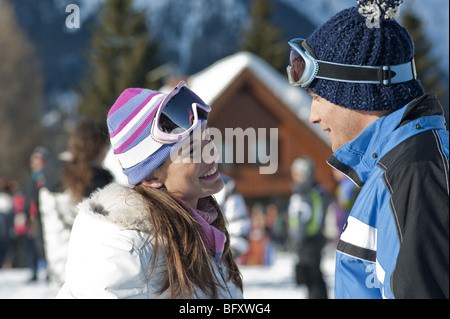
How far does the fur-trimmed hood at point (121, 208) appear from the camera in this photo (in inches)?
78.5

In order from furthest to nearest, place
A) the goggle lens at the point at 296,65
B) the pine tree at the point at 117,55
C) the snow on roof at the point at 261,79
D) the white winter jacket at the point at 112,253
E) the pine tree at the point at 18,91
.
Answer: the pine tree at the point at 18,91
the pine tree at the point at 117,55
the snow on roof at the point at 261,79
the goggle lens at the point at 296,65
the white winter jacket at the point at 112,253

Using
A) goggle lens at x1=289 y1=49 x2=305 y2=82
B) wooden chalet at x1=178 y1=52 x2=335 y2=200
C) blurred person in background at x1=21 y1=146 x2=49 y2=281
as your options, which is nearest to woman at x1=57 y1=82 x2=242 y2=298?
goggle lens at x1=289 y1=49 x2=305 y2=82

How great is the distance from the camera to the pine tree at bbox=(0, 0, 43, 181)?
1719 inches

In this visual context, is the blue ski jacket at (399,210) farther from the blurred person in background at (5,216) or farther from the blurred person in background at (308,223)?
the blurred person in background at (5,216)

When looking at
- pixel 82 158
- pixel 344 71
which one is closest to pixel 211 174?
pixel 344 71

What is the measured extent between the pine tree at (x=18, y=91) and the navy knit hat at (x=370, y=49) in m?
42.8

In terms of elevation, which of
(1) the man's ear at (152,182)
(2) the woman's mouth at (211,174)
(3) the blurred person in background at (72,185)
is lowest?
(1) the man's ear at (152,182)

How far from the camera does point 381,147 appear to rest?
1867 millimetres

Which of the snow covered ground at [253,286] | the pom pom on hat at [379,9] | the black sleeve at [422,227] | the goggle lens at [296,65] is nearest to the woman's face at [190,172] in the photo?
the goggle lens at [296,65]

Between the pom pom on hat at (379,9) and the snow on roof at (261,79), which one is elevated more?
the snow on roof at (261,79)

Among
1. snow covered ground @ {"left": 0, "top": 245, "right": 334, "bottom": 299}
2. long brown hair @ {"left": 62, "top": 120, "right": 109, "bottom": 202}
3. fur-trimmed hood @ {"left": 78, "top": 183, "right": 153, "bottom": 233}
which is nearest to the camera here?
fur-trimmed hood @ {"left": 78, "top": 183, "right": 153, "bottom": 233}

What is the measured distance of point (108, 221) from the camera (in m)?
2.00

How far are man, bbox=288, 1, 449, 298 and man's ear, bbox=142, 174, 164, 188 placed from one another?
1.96 feet

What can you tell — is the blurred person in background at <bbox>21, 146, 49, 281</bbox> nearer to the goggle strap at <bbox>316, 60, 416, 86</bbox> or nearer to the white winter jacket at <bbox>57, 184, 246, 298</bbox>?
the white winter jacket at <bbox>57, 184, 246, 298</bbox>
